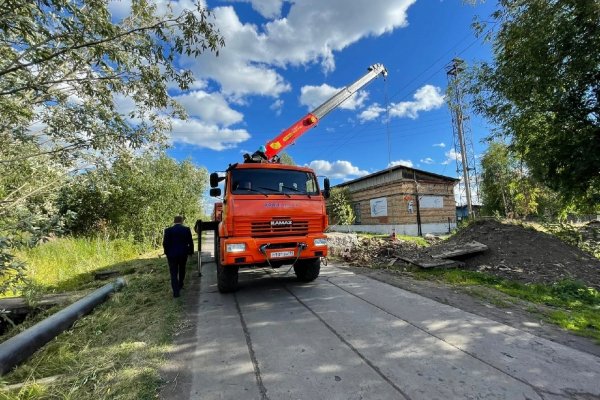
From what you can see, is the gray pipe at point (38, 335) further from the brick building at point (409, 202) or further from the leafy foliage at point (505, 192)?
the leafy foliage at point (505, 192)

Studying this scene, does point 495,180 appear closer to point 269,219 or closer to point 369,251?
Result: point 369,251

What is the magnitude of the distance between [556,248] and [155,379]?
9.92 meters

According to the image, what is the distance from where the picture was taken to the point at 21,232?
3576mm

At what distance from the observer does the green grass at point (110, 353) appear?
121 inches

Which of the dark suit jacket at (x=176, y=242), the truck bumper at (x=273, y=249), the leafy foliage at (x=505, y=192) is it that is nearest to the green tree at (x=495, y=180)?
the leafy foliage at (x=505, y=192)

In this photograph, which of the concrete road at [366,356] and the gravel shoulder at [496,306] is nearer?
the concrete road at [366,356]

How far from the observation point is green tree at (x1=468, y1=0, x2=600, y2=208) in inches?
272

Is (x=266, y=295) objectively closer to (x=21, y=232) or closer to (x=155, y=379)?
(x=155, y=379)

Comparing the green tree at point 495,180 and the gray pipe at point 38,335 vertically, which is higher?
the green tree at point 495,180

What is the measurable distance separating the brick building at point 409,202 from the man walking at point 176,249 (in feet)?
69.2

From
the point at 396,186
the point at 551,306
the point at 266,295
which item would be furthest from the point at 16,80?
the point at 396,186

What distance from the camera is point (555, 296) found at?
6.25 metres

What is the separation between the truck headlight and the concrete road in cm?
102

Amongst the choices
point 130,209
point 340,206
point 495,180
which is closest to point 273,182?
point 130,209
